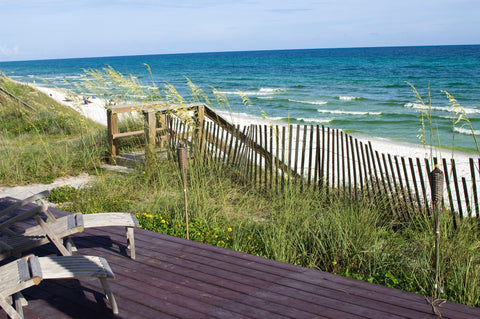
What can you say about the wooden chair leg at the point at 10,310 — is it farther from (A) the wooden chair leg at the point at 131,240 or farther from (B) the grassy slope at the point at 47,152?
(B) the grassy slope at the point at 47,152

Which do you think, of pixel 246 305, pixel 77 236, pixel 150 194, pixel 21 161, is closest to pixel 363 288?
pixel 246 305

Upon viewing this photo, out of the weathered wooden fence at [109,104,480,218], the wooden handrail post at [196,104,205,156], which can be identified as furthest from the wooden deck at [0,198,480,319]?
the wooden handrail post at [196,104,205,156]

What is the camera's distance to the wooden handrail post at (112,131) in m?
7.63

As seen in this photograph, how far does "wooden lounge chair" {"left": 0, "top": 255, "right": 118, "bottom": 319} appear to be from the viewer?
8.26 feet

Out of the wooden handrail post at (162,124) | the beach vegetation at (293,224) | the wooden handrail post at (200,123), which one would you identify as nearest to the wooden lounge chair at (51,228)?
the beach vegetation at (293,224)

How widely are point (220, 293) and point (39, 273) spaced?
3.92 ft

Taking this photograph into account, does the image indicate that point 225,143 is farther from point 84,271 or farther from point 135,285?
point 84,271

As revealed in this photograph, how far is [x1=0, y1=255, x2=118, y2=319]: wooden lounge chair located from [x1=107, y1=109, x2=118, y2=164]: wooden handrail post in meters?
5.11

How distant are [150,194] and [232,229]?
5.63 ft

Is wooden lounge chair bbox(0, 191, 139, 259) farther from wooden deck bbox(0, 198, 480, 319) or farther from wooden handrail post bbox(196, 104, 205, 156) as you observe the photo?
wooden handrail post bbox(196, 104, 205, 156)

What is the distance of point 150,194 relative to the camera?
607 centimetres

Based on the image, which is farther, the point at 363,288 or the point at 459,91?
the point at 459,91

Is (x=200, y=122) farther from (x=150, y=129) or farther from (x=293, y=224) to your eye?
(x=293, y=224)

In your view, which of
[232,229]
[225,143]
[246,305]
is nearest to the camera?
[246,305]
